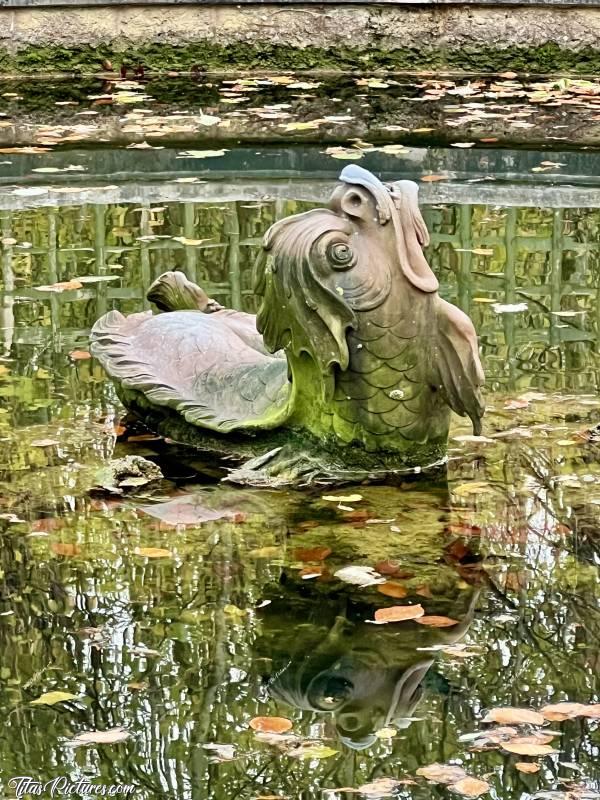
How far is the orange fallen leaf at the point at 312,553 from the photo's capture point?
577cm

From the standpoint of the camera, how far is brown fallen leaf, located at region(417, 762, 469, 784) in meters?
4.37

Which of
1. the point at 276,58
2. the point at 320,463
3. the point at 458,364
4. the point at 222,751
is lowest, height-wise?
the point at 222,751

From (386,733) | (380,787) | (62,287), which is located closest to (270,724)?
(386,733)

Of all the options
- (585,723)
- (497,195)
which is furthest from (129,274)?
(585,723)

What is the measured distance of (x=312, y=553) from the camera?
5805 mm

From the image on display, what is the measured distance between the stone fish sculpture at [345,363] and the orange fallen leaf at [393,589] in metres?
0.99

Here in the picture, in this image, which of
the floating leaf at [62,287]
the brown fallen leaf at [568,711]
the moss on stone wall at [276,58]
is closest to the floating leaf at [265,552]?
the brown fallen leaf at [568,711]

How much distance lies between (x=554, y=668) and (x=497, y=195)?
626cm

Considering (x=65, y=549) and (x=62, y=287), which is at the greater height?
(x=62, y=287)

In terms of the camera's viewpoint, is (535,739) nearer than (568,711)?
Yes

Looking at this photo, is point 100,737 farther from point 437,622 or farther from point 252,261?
point 252,261

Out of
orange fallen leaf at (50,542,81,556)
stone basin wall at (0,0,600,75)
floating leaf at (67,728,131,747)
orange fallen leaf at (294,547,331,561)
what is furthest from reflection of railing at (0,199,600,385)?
stone basin wall at (0,0,600,75)

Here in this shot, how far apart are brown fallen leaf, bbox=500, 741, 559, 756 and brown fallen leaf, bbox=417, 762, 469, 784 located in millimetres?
152

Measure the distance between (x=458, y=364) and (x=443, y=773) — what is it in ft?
7.02
